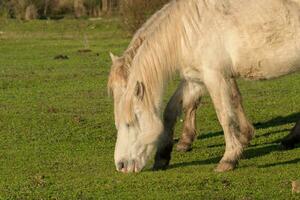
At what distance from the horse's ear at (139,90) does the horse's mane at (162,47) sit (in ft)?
0.10

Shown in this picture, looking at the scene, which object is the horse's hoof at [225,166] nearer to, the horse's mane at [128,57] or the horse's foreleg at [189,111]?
the horse's foreleg at [189,111]

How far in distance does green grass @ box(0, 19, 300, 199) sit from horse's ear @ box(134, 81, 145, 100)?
0.80 metres

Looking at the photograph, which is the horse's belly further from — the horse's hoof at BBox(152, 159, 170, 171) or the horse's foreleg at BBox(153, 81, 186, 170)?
the horse's hoof at BBox(152, 159, 170, 171)

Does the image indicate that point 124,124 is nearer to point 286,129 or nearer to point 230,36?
point 230,36

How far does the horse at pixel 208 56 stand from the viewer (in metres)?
8.73

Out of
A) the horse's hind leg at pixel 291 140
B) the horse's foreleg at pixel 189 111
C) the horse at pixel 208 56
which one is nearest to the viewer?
the horse at pixel 208 56

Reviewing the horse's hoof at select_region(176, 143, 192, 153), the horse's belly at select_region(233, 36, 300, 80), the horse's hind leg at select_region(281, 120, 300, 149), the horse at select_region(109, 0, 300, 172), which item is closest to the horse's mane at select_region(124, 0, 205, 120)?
the horse at select_region(109, 0, 300, 172)

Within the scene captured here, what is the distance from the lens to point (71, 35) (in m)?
34.0

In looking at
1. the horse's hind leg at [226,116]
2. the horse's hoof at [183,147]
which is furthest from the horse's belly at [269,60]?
the horse's hoof at [183,147]

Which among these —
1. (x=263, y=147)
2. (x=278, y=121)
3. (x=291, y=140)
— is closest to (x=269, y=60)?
(x=291, y=140)

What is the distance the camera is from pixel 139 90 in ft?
28.3

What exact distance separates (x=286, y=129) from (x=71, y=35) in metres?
22.7

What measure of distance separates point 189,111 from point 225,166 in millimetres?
2088

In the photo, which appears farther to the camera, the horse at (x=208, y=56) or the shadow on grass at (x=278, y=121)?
the shadow on grass at (x=278, y=121)
